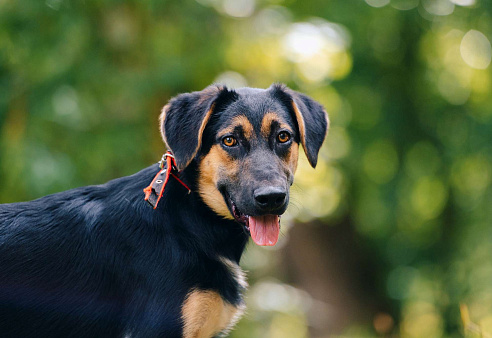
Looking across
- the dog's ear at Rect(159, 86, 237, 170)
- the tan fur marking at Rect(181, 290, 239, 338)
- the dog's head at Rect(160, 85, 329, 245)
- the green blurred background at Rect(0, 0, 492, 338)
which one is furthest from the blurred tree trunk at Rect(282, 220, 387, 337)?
the tan fur marking at Rect(181, 290, 239, 338)

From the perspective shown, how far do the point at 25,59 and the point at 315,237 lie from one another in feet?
26.2

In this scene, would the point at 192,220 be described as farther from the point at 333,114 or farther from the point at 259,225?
the point at 333,114

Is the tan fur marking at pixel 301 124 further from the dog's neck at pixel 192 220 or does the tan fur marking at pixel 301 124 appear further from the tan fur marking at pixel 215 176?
the dog's neck at pixel 192 220

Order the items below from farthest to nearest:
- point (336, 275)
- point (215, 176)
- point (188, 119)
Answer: point (336, 275) → point (188, 119) → point (215, 176)

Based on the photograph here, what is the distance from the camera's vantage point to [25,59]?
34.5 ft

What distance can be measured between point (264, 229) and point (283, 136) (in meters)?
0.76

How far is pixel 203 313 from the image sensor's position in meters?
4.10

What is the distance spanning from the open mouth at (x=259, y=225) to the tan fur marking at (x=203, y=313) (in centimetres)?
51

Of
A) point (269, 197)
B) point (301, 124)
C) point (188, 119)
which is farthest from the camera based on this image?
point (301, 124)

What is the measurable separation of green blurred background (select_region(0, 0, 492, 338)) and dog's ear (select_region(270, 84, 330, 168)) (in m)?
4.96

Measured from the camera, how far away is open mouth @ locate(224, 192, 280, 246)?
4.42m

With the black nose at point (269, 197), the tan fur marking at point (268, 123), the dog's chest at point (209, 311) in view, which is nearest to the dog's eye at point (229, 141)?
the tan fur marking at point (268, 123)

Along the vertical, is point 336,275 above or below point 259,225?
below

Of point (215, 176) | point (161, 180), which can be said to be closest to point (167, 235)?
point (161, 180)
